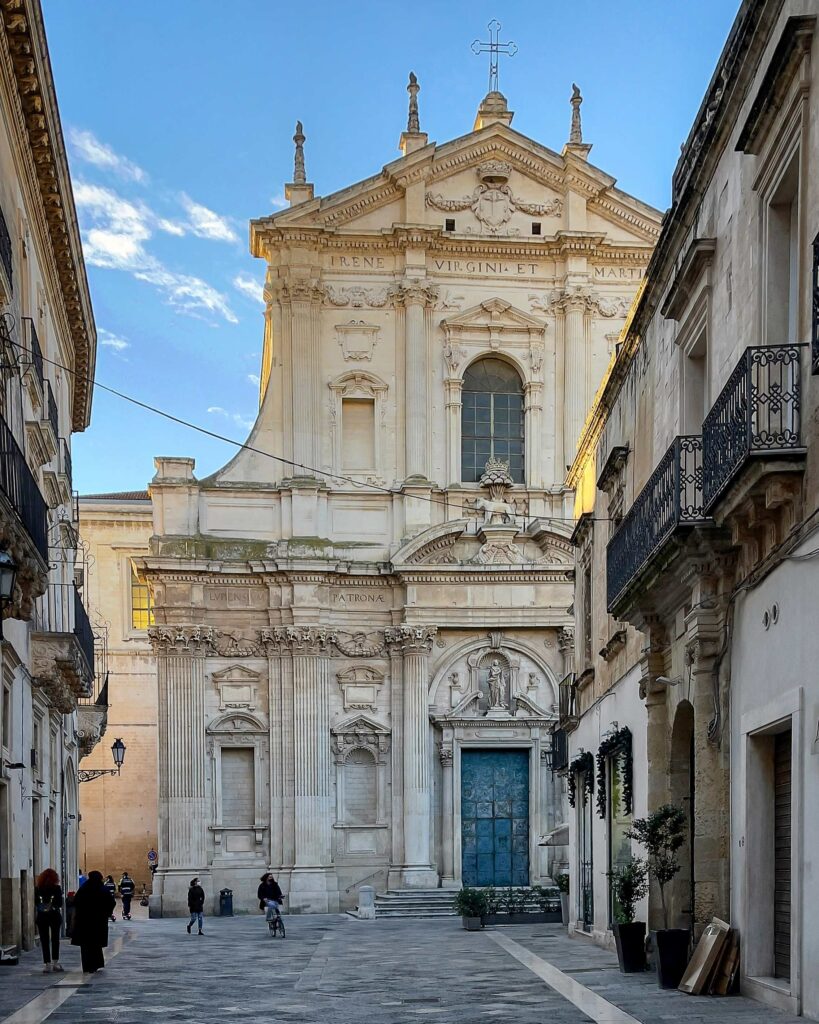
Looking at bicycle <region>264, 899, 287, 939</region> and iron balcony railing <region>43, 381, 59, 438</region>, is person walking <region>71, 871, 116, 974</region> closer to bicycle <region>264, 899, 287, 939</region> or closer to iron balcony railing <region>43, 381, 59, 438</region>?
iron balcony railing <region>43, 381, 59, 438</region>

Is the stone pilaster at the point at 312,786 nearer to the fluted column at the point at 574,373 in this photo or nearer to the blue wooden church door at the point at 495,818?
the blue wooden church door at the point at 495,818

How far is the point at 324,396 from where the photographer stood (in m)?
36.8

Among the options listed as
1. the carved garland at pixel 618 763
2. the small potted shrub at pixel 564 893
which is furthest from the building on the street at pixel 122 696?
the carved garland at pixel 618 763

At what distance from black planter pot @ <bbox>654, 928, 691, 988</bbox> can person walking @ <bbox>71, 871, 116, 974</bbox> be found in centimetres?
681

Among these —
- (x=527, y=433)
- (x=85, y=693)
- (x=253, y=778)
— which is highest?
(x=527, y=433)

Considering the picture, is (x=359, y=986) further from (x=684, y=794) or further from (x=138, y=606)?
(x=138, y=606)

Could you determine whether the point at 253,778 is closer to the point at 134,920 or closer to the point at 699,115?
the point at 134,920

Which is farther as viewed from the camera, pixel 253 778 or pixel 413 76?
pixel 413 76

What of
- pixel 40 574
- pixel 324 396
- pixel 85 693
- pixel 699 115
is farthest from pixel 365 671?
pixel 699 115

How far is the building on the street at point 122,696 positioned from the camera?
48156 millimetres

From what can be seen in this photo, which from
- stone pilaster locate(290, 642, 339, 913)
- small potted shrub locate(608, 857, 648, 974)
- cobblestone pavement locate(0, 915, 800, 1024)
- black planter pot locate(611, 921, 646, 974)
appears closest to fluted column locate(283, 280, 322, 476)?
stone pilaster locate(290, 642, 339, 913)

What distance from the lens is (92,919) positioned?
1802cm

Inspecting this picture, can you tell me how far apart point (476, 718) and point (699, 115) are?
2356cm

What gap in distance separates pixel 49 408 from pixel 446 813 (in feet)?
54.5
